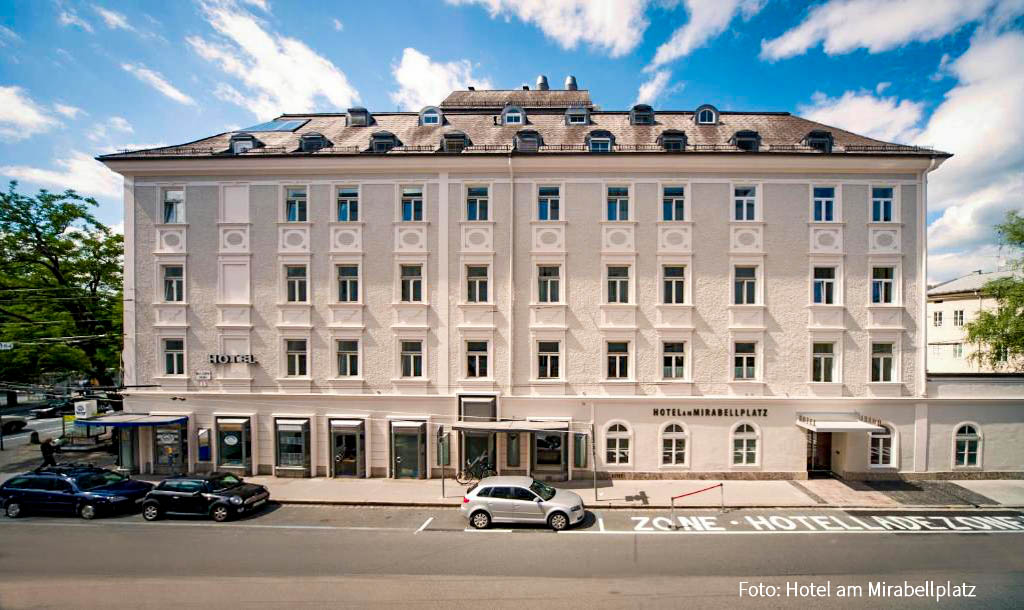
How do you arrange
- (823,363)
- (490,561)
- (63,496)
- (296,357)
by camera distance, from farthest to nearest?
(296,357)
(823,363)
(63,496)
(490,561)

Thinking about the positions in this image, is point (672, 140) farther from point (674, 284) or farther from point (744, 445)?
point (744, 445)

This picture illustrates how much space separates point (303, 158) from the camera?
743 inches

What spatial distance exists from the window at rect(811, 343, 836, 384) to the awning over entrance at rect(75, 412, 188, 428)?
27.8m

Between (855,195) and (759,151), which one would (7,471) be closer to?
(759,151)

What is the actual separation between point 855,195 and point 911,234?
293cm

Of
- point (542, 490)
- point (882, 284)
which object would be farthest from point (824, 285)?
point (542, 490)

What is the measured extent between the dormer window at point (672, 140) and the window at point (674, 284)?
210 inches

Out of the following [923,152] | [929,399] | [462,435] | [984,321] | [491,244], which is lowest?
[462,435]

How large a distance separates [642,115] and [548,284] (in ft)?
34.0

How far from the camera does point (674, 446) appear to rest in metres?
18.4

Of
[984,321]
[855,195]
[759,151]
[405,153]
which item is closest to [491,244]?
[405,153]

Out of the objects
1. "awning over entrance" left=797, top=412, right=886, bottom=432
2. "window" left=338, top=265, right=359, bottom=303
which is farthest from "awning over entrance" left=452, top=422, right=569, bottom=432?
"awning over entrance" left=797, top=412, right=886, bottom=432

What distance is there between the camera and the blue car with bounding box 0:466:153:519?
14.9 metres

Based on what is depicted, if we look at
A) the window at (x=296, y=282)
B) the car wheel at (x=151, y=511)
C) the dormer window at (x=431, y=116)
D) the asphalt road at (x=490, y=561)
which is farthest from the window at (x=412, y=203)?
the car wheel at (x=151, y=511)
